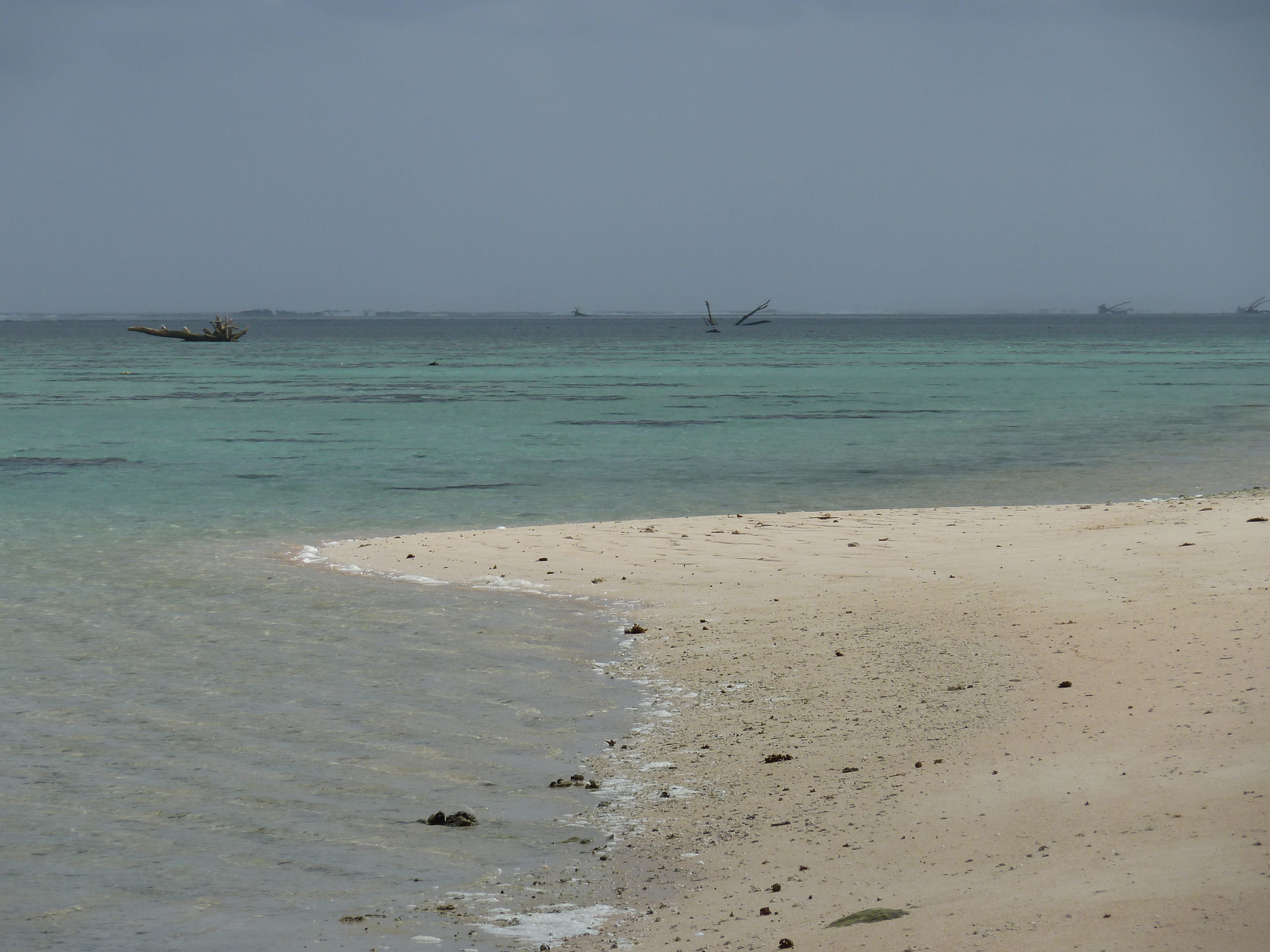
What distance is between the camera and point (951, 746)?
6.66 metres

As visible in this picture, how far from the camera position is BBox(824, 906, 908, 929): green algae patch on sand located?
4582 millimetres

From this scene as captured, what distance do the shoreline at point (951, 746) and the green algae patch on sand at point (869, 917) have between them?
0.16ft

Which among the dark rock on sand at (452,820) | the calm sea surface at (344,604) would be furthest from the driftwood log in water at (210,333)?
the dark rock on sand at (452,820)

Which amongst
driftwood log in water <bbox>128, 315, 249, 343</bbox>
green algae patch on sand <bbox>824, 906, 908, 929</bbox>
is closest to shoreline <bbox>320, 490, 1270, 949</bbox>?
green algae patch on sand <bbox>824, 906, 908, 929</bbox>

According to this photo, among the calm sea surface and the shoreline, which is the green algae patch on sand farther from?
the calm sea surface

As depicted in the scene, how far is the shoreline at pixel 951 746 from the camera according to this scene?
4.61 m

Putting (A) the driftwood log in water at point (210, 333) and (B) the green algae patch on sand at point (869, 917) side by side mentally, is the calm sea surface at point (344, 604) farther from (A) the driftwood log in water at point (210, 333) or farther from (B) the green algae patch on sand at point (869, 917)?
(A) the driftwood log in water at point (210, 333)

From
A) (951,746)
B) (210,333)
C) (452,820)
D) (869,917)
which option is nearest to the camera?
(869,917)

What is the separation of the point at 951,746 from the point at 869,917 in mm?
2201

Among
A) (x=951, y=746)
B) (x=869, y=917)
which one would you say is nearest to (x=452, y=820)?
(x=869, y=917)

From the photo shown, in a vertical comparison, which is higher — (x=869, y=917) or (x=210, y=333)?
(x=210, y=333)

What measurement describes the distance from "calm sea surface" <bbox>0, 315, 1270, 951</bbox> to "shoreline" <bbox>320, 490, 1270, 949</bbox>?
612 mm

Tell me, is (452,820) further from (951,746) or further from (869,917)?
(951,746)

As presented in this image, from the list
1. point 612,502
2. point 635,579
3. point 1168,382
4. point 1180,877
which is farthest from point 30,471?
point 1168,382
